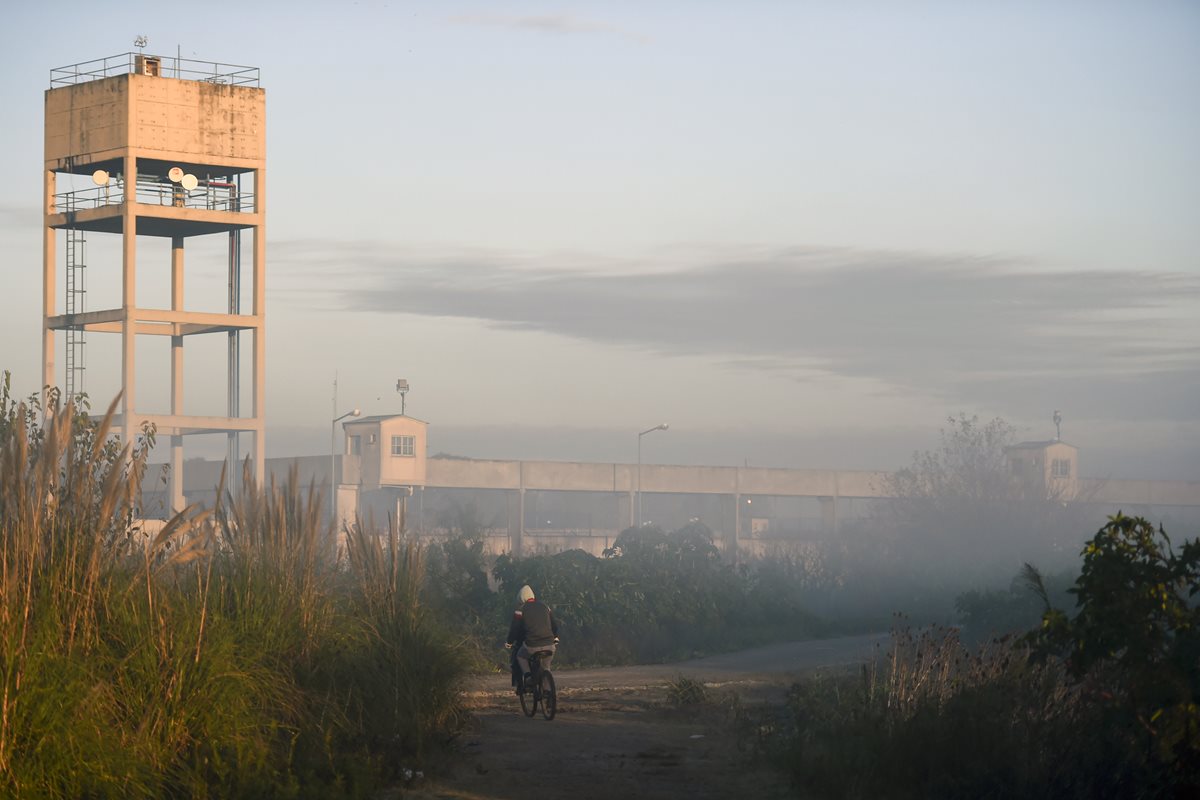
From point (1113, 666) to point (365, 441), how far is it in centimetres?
5485

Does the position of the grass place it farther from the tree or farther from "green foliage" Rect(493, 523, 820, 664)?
the tree

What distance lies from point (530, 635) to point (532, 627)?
130mm

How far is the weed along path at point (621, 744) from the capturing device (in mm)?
13289

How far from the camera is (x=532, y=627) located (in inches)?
738

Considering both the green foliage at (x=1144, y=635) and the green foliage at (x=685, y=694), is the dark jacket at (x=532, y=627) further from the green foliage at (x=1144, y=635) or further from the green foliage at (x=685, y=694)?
the green foliage at (x=1144, y=635)

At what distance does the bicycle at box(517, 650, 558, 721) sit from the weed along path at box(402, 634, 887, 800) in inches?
5.9

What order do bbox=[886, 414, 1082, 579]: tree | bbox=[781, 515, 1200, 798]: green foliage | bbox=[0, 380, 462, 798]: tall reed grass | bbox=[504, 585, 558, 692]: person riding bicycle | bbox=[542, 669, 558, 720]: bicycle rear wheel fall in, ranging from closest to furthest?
bbox=[0, 380, 462, 798]: tall reed grass < bbox=[781, 515, 1200, 798]: green foliage < bbox=[542, 669, 558, 720]: bicycle rear wheel < bbox=[504, 585, 558, 692]: person riding bicycle < bbox=[886, 414, 1082, 579]: tree

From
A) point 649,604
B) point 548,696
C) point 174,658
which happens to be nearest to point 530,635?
point 548,696

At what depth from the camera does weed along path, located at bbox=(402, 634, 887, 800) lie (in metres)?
13.3

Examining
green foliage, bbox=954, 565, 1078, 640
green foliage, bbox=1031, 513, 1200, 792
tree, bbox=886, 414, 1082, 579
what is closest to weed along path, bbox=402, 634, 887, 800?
green foliage, bbox=1031, 513, 1200, 792

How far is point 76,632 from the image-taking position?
37.0 ft

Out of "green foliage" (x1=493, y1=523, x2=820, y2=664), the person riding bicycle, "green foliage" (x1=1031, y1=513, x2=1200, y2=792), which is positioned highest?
"green foliage" (x1=1031, y1=513, x2=1200, y2=792)

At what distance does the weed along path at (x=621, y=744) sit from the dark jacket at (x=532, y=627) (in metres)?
0.76

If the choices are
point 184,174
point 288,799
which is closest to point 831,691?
point 288,799
